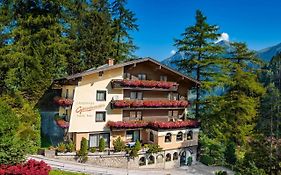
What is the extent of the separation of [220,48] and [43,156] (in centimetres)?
2217

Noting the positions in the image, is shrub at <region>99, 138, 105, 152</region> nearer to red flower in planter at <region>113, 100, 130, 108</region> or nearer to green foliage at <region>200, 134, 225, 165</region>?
red flower in planter at <region>113, 100, 130, 108</region>

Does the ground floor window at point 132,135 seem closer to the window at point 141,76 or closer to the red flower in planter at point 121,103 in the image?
the red flower in planter at point 121,103

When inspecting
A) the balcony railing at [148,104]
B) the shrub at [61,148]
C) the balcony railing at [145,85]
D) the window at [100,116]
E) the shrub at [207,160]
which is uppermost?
the balcony railing at [145,85]

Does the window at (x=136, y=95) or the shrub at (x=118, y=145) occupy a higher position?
the window at (x=136, y=95)

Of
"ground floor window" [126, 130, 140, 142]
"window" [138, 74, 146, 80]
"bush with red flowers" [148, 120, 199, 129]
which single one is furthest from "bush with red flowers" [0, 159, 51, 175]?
"window" [138, 74, 146, 80]

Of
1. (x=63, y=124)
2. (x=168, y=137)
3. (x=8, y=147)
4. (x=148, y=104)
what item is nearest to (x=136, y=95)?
(x=148, y=104)

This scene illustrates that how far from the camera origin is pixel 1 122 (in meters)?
21.2

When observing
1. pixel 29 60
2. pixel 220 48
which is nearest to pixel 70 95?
pixel 29 60

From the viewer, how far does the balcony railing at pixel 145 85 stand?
32.6m

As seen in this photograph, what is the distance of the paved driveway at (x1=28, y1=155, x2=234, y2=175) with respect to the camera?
25278mm

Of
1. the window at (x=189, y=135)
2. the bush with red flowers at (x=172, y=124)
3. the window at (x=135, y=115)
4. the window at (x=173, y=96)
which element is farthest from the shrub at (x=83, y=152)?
the window at (x=189, y=135)

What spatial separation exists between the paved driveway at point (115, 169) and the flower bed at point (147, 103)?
6.78 metres

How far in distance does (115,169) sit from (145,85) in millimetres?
9862

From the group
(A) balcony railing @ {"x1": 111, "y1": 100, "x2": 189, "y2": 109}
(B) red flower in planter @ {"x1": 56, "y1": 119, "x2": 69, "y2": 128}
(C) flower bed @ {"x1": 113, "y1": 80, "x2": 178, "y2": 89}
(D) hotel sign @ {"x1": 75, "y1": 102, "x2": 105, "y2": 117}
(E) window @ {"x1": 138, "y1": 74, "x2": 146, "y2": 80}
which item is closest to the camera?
(B) red flower in planter @ {"x1": 56, "y1": 119, "x2": 69, "y2": 128}
